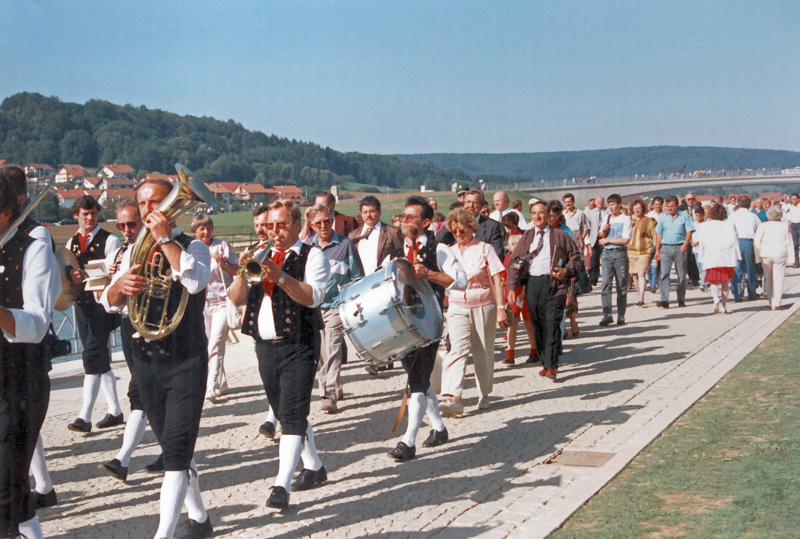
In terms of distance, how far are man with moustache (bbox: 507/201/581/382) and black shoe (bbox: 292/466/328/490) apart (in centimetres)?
434

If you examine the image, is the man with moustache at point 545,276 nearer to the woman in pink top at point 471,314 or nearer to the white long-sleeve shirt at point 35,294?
the woman in pink top at point 471,314

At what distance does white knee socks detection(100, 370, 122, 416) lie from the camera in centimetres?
799

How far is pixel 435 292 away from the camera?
7.14 metres

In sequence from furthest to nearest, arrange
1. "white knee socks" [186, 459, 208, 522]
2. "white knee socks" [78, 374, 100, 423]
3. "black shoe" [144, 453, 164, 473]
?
"white knee socks" [78, 374, 100, 423] → "black shoe" [144, 453, 164, 473] → "white knee socks" [186, 459, 208, 522]

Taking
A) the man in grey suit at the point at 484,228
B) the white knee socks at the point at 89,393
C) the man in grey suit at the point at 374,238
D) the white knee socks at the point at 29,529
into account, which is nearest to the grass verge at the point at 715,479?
the white knee socks at the point at 29,529

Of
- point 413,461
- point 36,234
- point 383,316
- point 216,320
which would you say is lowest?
point 413,461

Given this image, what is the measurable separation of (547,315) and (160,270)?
6.07 meters

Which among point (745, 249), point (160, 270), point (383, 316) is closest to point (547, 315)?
point (383, 316)

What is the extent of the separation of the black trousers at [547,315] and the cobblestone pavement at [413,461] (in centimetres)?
34

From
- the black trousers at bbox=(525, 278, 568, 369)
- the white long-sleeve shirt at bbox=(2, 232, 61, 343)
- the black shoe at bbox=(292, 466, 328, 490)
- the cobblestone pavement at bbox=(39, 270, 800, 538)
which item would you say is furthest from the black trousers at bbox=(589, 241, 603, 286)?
the white long-sleeve shirt at bbox=(2, 232, 61, 343)

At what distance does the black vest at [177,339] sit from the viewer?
15.4ft

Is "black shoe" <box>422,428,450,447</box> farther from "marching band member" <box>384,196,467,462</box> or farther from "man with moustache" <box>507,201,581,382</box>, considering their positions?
"man with moustache" <box>507,201,581,382</box>

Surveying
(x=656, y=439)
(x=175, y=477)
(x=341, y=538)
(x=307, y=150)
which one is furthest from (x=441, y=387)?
(x=307, y=150)

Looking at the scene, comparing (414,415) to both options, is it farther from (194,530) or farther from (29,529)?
(29,529)
